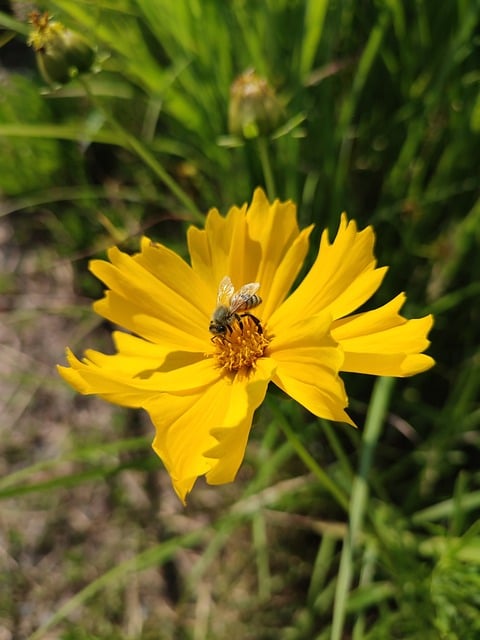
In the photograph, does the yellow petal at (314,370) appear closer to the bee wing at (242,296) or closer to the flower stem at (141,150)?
the bee wing at (242,296)

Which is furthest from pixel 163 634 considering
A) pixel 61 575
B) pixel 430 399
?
pixel 430 399

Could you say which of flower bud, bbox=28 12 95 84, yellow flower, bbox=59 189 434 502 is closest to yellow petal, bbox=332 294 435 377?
yellow flower, bbox=59 189 434 502

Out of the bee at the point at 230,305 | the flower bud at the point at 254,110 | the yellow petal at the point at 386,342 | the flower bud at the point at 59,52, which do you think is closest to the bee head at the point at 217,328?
the bee at the point at 230,305

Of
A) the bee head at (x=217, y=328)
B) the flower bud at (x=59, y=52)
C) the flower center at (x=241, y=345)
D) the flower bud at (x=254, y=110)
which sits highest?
the flower bud at (x=59, y=52)

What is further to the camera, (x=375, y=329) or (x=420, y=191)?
(x=420, y=191)

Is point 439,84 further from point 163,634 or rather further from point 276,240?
point 163,634

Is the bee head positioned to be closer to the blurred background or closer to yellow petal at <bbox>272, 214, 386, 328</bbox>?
yellow petal at <bbox>272, 214, 386, 328</bbox>
